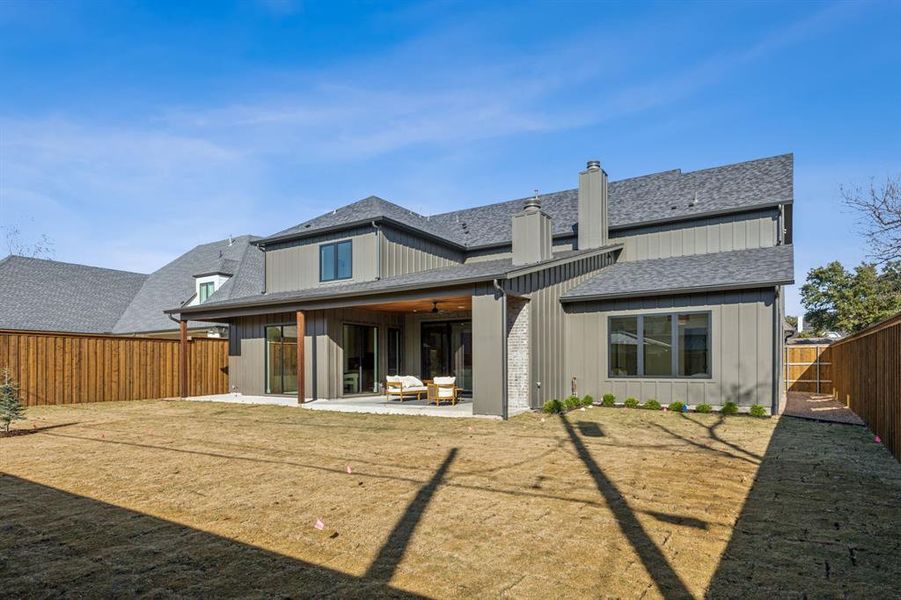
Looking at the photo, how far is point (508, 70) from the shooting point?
1486cm

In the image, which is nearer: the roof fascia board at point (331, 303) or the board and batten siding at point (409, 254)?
the roof fascia board at point (331, 303)

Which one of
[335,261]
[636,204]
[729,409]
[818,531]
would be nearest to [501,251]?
[636,204]

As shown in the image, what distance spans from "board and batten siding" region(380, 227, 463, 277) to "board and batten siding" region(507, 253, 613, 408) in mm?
4890

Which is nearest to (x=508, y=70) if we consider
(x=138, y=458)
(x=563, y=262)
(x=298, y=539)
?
(x=563, y=262)

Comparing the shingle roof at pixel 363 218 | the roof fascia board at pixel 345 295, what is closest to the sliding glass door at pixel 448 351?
the shingle roof at pixel 363 218

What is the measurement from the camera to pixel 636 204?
1689 cm

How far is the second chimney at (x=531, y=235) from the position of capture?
13500 mm

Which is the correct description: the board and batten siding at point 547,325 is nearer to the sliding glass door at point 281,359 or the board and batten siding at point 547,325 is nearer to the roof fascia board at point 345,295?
the roof fascia board at point 345,295

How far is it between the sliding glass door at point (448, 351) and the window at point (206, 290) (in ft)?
38.2

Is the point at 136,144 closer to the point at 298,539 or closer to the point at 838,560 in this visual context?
the point at 298,539

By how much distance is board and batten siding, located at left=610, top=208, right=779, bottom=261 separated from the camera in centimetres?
1425

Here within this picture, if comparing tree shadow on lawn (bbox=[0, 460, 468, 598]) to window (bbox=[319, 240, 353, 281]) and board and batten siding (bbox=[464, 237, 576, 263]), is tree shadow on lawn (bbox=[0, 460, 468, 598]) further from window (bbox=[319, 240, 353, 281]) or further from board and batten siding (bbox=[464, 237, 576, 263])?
board and batten siding (bbox=[464, 237, 576, 263])

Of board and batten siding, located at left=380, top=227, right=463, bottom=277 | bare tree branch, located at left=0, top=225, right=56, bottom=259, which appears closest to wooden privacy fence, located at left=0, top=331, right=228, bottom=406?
board and batten siding, located at left=380, top=227, right=463, bottom=277

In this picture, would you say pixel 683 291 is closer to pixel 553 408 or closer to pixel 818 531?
pixel 553 408
